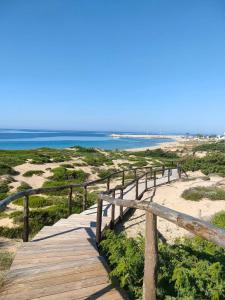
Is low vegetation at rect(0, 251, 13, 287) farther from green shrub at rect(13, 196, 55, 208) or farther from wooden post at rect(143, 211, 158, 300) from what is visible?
green shrub at rect(13, 196, 55, 208)

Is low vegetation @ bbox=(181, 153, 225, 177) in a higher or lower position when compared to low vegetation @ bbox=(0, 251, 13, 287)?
lower

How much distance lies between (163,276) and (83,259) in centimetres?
153

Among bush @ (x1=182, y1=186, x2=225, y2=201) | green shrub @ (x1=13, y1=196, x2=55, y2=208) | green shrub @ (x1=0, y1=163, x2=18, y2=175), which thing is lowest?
green shrub @ (x1=0, y1=163, x2=18, y2=175)

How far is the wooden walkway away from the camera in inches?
147

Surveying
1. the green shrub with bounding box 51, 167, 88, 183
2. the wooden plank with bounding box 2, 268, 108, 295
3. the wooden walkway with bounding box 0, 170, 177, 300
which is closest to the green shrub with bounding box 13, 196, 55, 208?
the wooden walkway with bounding box 0, 170, 177, 300

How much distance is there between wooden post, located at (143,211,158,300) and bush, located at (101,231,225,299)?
0.63 feet

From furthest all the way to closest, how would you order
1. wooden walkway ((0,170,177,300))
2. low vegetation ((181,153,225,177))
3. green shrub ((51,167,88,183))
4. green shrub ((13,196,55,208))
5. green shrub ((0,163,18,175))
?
low vegetation ((181,153,225,177)) < green shrub ((51,167,88,183)) < green shrub ((0,163,18,175)) < green shrub ((13,196,55,208)) < wooden walkway ((0,170,177,300))

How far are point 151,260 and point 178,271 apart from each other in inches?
17.2

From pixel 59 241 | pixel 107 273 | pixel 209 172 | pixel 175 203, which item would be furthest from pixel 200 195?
pixel 209 172

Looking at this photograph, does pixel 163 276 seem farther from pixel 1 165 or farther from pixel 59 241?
pixel 1 165

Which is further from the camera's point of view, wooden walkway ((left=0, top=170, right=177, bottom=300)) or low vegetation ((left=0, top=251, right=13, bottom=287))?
low vegetation ((left=0, top=251, right=13, bottom=287))

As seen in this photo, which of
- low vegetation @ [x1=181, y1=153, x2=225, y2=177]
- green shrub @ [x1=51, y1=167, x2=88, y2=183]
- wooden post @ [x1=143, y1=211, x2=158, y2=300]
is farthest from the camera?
low vegetation @ [x1=181, y1=153, x2=225, y2=177]

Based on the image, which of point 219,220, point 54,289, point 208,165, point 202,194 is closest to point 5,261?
point 54,289

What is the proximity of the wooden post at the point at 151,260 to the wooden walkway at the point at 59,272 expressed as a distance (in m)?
0.54
